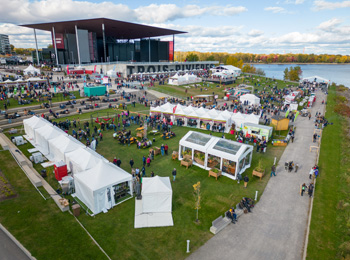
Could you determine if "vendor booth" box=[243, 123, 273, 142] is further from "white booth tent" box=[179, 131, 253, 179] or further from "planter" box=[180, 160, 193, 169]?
"planter" box=[180, 160, 193, 169]

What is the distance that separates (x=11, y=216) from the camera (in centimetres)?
1094

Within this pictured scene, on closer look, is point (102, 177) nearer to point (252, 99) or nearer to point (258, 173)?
point (258, 173)

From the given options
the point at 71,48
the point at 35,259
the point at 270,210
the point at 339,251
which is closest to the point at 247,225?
the point at 270,210

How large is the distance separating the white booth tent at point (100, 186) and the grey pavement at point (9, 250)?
3401 millimetres

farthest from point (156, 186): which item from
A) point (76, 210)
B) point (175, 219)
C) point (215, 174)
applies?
point (215, 174)

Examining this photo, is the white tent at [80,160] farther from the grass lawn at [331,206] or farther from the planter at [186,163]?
the grass lawn at [331,206]

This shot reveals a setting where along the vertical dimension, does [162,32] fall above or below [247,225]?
above

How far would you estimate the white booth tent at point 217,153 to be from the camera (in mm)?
15562

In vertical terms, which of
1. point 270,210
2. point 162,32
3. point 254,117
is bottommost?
point 270,210

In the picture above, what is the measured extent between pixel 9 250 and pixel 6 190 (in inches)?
196

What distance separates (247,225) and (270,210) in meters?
2.12

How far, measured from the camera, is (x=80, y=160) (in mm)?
14250

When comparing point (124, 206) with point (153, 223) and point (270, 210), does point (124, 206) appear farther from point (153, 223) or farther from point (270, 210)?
point (270, 210)

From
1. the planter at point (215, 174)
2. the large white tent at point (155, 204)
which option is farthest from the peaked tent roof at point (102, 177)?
the planter at point (215, 174)
